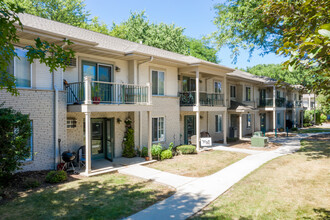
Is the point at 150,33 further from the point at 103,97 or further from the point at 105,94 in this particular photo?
the point at 103,97

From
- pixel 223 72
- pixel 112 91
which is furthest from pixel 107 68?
pixel 223 72

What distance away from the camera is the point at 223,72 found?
18.4m

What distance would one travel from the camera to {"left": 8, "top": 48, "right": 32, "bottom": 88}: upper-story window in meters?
9.49

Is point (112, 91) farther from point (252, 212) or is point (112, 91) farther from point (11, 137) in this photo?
point (252, 212)

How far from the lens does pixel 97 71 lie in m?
12.6

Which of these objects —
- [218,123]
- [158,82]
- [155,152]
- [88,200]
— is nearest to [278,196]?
[88,200]

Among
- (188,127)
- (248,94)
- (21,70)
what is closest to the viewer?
(21,70)

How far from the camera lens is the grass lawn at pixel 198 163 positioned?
1095 centimetres

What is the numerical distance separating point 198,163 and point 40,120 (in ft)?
25.9

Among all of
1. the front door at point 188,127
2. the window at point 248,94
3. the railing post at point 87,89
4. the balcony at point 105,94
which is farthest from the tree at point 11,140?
the window at point 248,94

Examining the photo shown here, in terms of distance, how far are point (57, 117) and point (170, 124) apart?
777 cm

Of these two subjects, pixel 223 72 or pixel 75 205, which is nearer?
pixel 75 205

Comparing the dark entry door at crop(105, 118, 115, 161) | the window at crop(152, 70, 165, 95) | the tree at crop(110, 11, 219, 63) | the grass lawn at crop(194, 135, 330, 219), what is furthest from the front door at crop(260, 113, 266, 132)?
the dark entry door at crop(105, 118, 115, 161)

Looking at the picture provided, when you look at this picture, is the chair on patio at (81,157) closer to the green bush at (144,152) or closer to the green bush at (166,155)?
the green bush at (144,152)
